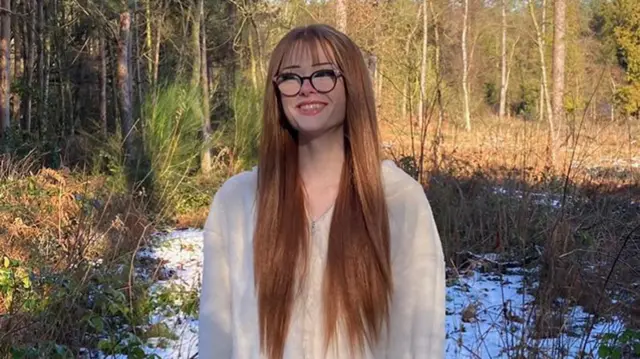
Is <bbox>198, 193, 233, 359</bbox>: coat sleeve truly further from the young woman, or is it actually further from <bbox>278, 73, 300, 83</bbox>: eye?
<bbox>278, 73, 300, 83</bbox>: eye

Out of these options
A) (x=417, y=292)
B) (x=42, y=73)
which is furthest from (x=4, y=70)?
(x=417, y=292)

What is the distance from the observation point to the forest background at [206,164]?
3398 mm

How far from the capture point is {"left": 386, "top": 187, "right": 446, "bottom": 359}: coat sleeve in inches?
49.2

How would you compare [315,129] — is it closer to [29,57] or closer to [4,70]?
[4,70]

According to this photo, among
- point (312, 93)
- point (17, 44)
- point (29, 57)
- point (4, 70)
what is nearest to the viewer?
point (312, 93)

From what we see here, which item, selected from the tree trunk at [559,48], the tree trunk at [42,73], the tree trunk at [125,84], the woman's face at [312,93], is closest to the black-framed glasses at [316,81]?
the woman's face at [312,93]

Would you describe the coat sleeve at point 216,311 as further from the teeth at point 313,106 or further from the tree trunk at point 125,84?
the tree trunk at point 125,84

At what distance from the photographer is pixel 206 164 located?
9547 millimetres

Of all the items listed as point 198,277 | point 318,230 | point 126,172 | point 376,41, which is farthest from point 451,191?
point 376,41

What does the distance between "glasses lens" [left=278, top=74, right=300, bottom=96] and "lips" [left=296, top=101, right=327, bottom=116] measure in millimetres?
28

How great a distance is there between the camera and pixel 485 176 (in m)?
6.23

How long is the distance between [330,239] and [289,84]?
0.31 m

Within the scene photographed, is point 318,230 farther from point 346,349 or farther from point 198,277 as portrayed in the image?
point 198,277

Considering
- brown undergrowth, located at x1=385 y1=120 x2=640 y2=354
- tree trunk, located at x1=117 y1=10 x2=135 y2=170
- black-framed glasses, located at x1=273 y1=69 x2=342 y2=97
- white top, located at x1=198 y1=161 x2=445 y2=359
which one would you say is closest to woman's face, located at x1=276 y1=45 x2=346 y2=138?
black-framed glasses, located at x1=273 y1=69 x2=342 y2=97
